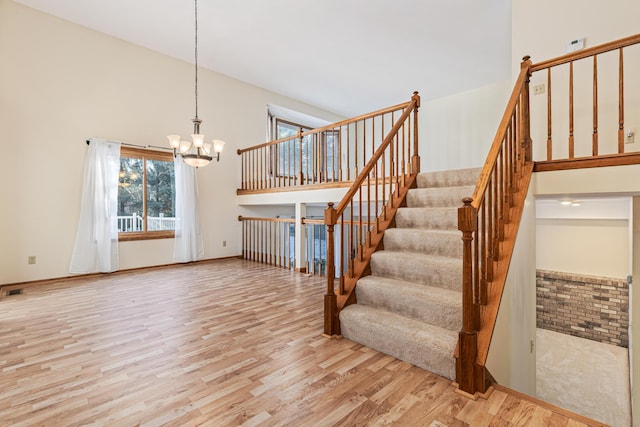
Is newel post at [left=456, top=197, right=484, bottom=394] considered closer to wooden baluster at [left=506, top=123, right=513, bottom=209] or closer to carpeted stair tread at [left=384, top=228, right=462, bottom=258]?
carpeted stair tread at [left=384, top=228, right=462, bottom=258]

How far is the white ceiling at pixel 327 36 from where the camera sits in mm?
4152

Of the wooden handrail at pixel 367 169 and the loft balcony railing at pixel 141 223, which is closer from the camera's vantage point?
the wooden handrail at pixel 367 169

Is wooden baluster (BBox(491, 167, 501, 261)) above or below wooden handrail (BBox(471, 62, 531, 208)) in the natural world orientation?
below

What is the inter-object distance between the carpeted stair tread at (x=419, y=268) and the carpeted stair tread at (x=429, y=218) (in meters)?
0.44

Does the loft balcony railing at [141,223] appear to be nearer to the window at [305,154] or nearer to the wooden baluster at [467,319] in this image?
the window at [305,154]

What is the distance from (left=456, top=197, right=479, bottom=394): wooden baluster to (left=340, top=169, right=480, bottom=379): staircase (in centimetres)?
10

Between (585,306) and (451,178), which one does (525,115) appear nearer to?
(451,178)

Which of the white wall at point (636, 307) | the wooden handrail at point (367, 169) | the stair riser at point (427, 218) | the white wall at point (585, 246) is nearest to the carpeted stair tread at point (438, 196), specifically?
the stair riser at point (427, 218)

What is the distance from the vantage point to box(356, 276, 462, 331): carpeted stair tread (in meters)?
2.16

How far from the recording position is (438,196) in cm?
330

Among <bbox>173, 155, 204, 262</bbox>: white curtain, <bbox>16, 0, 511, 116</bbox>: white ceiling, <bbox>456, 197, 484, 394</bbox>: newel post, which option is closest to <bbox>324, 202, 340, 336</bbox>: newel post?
<bbox>456, 197, 484, 394</bbox>: newel post

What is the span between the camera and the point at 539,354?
16.4 ft

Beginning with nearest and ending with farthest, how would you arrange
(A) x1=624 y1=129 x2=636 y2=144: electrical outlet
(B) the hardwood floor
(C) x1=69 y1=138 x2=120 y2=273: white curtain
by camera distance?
(B) the hardwood floor < (A) x1=624 y1=129 x2=636 y2=144: electrical outlet < (C) x1=69 y1=138 x2=120 y2=273: white curtain

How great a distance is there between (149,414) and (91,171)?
4.41 metres
